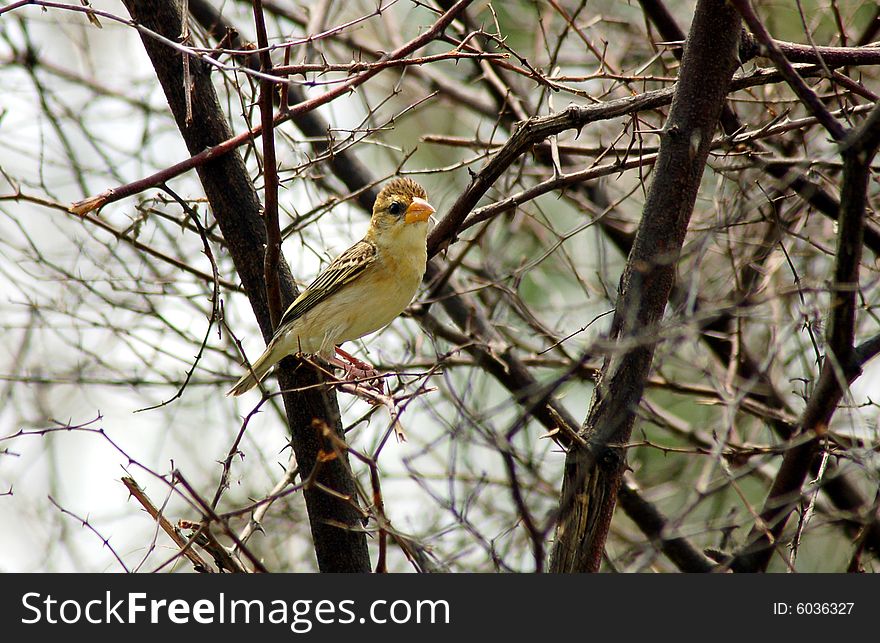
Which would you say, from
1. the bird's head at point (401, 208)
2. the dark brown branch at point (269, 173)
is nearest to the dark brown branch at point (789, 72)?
the dark brown branch at point (269, 173)

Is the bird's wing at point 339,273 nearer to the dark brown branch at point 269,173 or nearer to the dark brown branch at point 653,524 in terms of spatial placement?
the dark brown branch at point 269,173

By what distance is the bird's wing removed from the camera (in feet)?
14.9

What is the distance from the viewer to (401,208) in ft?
16.0

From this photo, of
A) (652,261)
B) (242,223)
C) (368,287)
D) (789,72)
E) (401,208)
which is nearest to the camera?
(789,72)

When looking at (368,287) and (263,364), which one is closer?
(263,364)

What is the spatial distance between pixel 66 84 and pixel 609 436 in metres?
5.12

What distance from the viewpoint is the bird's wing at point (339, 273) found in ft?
14.9

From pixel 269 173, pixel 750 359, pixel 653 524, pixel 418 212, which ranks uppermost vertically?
pixel 418 212

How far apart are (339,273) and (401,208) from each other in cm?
47

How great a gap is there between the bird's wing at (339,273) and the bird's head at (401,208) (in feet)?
0.49

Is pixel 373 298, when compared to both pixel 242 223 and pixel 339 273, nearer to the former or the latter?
pixel 339 273

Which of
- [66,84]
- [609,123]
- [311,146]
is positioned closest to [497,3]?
[609,123]

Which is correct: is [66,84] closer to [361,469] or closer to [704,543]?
[361,469]

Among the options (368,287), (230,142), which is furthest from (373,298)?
(230,142)
